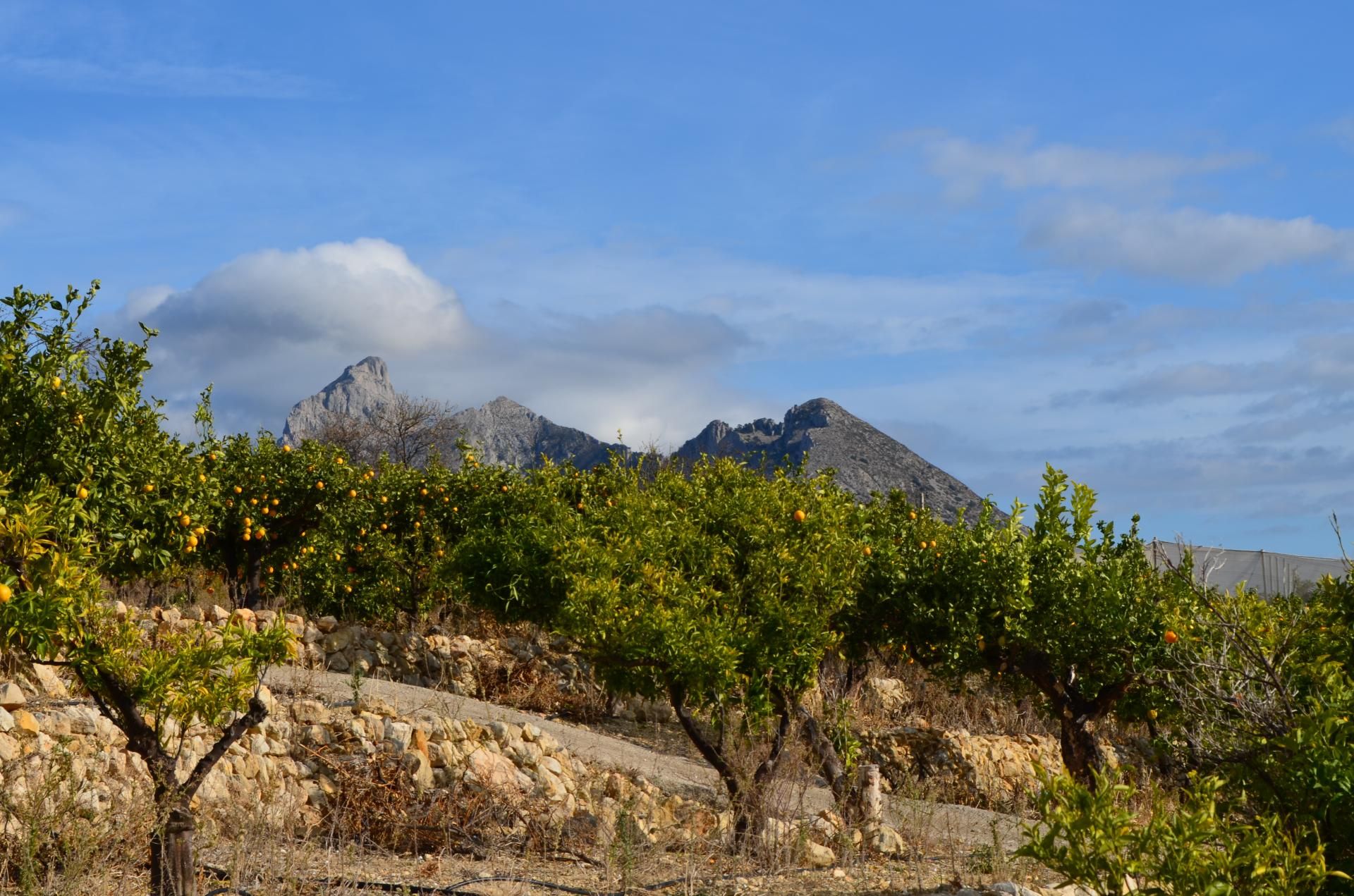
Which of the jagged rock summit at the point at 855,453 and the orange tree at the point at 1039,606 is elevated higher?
the jagged rock summit at the point at 855,453

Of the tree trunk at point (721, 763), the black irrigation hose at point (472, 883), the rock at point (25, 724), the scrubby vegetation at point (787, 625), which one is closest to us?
the scrubby vegetation at point (787, 625)

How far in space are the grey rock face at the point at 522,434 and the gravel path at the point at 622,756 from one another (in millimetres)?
61892

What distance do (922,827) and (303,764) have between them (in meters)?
4.86

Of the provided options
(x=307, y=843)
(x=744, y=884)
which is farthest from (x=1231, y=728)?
(x=307, y=843)

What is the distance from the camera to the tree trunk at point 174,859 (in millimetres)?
5719

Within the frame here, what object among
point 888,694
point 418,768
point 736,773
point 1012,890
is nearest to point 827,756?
point 736,773

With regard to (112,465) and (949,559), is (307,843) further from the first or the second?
(949,559)

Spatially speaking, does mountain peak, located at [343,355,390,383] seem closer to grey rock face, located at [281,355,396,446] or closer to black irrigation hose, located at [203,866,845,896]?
grey rock face, located at [281,355,396,446]

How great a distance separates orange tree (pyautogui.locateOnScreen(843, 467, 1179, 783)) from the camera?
10391 millimetres

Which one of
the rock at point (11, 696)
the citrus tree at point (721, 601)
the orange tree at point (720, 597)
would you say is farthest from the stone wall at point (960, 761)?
the rock at point (11, 696)

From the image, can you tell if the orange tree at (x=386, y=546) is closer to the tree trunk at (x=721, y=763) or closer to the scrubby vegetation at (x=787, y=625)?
the scrubby vegetation at (x=787, y=625)

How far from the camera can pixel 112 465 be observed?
1047 centimetres

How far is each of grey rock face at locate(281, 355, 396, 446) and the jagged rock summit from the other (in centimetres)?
8714

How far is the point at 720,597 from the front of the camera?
865 centimetres
